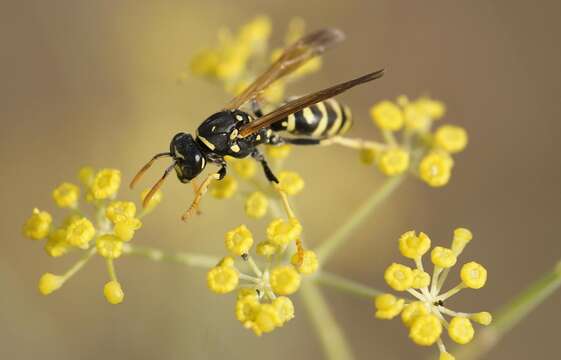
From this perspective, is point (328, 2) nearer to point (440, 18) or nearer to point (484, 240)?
point (440, 18)

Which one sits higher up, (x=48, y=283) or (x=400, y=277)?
(x=48, y=283)

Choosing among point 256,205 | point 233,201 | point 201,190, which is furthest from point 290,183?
point 233,201

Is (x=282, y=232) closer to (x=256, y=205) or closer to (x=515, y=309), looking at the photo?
(x=256, y=205)

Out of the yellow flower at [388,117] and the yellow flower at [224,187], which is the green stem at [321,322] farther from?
the yellow flower at [388,117]

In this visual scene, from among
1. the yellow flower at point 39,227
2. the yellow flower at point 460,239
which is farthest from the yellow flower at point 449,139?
the yellow flower at point 39,227

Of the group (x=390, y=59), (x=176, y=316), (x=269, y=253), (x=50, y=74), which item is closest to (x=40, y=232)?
(x=269, y=253)

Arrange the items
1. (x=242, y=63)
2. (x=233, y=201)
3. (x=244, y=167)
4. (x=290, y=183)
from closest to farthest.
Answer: (x=290, y=183) → (x=244, y=167) → (x=242, y=63) → (x=233, y=201)
